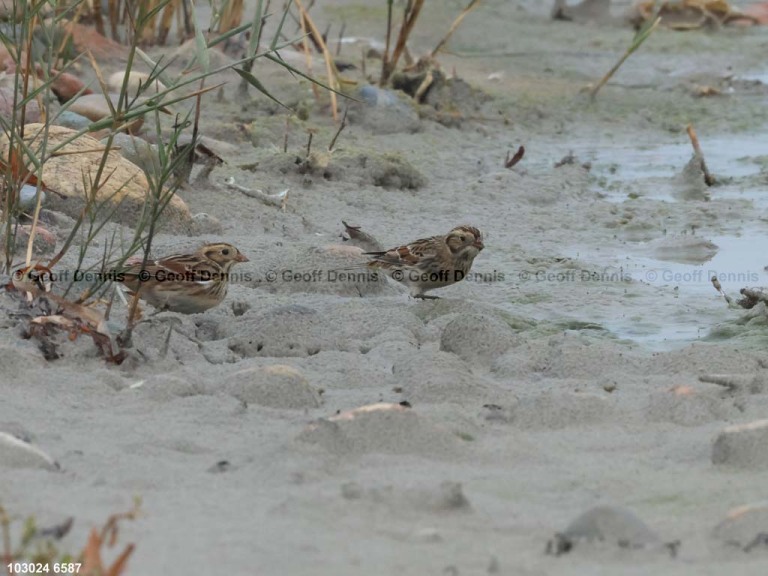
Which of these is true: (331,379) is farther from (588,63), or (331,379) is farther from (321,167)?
(588,63)

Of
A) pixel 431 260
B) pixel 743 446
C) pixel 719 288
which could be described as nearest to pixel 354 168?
pixel 431 260

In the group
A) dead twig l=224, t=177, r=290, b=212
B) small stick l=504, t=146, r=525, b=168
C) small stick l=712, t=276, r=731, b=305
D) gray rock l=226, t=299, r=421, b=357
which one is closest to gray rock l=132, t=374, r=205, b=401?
gray rock l=226, t=299, r=421, b=357

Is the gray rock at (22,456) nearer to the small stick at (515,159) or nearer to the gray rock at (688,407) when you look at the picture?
the gray rock at (688,407)

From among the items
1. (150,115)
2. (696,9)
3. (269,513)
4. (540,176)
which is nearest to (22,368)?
(269,513)

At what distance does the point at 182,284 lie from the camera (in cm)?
521

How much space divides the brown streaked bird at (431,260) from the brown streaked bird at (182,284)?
112cm

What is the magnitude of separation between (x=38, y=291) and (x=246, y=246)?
1.94 meters

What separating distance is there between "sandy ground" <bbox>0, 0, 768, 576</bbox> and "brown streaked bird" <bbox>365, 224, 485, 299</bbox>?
14 cm

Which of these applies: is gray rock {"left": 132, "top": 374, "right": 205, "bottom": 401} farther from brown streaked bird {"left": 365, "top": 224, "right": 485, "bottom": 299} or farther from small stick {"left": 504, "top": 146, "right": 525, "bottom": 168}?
small stick {"left": 504, "top": 146, "right": 525, "bottom": 168}

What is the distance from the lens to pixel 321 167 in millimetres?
8234

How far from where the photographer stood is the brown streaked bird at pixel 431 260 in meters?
6.23

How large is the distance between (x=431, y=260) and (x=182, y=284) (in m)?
1.48

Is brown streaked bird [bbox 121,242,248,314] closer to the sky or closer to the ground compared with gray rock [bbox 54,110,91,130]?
closer to the sky

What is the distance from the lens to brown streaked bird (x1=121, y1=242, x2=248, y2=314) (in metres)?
5.20
